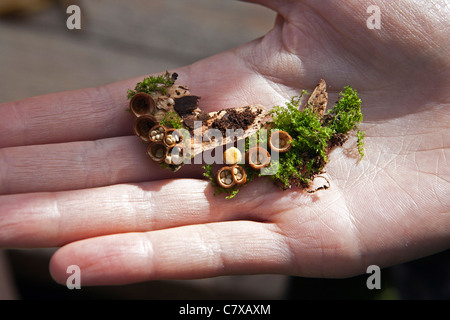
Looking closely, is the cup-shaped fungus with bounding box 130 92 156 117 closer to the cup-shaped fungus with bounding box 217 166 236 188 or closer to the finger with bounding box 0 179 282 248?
the finger with bounding box 0 179 282 248

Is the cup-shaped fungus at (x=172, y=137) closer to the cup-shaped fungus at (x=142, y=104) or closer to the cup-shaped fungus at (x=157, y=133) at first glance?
the cup-shaped fungus at (x=157, y=133)

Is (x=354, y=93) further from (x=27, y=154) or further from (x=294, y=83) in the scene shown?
(x=27, y=154)

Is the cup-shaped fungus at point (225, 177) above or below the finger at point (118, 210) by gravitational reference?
above

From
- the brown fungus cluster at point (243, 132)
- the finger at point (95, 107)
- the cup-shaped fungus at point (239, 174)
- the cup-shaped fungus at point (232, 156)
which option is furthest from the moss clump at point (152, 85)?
the cup-shaped fungus at point (239, 174)

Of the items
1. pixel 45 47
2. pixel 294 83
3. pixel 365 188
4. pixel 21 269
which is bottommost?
pixel 21 269

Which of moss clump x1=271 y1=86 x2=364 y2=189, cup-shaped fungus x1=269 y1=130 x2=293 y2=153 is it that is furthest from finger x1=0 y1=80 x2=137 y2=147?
moss clump x1=271 y1=86 x2=364 y2=189

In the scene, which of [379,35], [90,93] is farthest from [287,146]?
[90,93]
